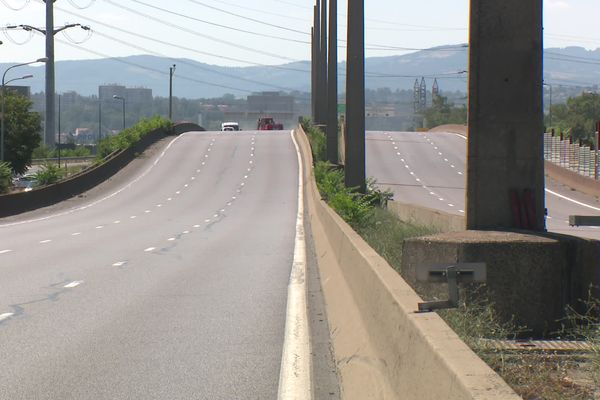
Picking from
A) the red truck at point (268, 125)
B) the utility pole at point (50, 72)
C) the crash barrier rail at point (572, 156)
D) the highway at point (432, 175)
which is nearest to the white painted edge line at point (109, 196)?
the utility pole at point (50, 72)

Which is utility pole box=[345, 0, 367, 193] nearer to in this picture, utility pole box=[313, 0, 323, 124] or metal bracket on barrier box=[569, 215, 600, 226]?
metal bracket on barrier box=[569, 215, 600, 226]

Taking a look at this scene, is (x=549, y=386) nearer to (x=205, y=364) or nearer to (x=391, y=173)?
(x=205, y=364)

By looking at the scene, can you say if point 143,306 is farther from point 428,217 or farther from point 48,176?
point 48,176

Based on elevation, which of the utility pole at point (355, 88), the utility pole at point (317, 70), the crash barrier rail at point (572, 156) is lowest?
the crash barrier rail at point (572, 156)

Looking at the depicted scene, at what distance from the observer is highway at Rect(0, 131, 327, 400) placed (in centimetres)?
1016

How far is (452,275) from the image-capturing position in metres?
7.03

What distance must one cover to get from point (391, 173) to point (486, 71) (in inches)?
2759

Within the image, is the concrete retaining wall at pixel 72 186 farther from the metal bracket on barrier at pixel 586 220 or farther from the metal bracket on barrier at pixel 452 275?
the metal bracket on barrier at pixel 452 275

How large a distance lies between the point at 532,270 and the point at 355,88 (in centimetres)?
1964

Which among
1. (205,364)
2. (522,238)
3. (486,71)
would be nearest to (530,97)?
(486,71)

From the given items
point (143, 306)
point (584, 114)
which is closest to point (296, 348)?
point (143, 306)

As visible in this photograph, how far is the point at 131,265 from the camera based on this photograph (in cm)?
2303

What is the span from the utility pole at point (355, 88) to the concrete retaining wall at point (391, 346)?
1762cm

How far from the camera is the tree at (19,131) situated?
98.2m
